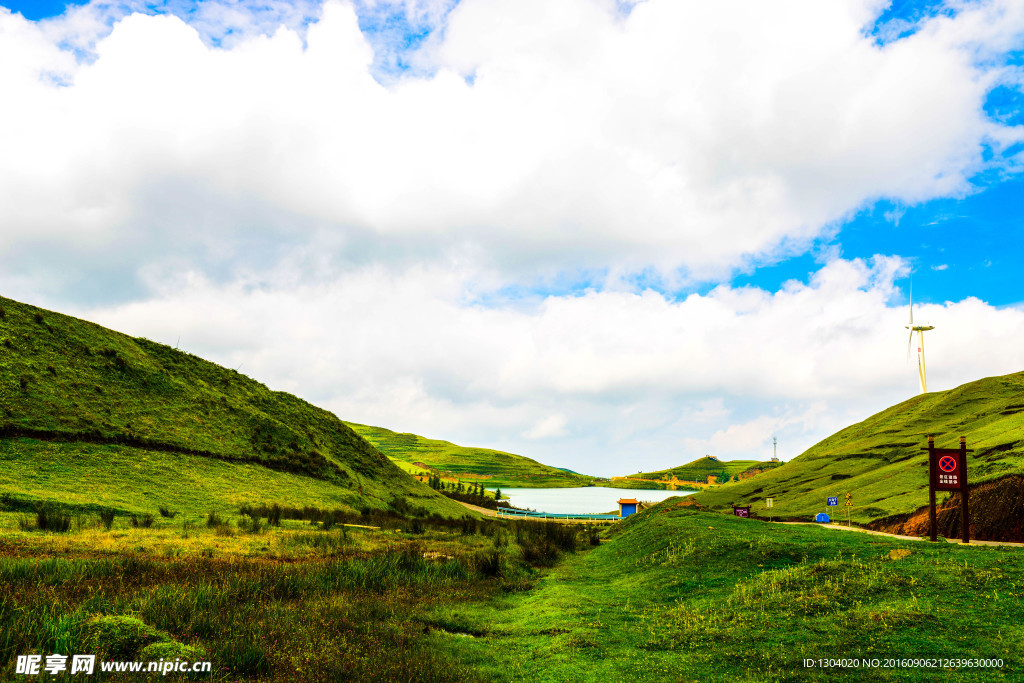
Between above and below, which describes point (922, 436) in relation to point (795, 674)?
above

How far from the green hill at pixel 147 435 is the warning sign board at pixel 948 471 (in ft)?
119

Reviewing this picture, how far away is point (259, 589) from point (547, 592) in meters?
8.28

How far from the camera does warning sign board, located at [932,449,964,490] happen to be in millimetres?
20400

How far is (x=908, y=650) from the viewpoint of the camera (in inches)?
336

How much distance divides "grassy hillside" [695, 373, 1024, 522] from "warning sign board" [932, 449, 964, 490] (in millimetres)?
5258

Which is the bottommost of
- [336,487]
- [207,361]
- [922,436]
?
[336,487]

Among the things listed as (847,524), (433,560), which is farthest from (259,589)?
(847,524)

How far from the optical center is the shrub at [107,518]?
2160 centimetres

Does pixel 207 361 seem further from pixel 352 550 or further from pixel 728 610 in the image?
pixel 728 610

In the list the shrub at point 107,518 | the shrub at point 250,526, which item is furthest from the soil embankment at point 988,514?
the shrub at point 107,518

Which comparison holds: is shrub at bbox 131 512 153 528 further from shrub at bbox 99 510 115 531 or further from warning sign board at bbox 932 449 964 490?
warning sign board at bbox 932 449 964 490

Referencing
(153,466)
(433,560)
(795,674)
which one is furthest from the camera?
(153,466)

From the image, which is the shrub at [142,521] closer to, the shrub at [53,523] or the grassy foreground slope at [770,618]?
the shrub at [53,523]
